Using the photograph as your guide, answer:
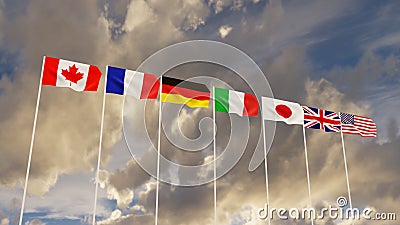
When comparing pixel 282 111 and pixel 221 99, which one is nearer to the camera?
pixel 221 99

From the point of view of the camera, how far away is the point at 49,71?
23.8 m

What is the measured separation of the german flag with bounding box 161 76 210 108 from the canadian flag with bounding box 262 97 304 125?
18.4ft

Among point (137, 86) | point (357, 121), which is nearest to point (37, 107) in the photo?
point (137, 86)

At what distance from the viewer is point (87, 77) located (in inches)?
967

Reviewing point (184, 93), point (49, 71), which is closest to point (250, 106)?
point (184, 93)

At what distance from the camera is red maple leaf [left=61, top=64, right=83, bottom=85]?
79.0 ft

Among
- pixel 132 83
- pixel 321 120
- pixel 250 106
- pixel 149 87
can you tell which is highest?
pixel 250 106

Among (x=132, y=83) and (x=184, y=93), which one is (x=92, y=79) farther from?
(x=184, y=93)

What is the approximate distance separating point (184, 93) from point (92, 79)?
628 cm

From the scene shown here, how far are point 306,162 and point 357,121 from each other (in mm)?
5597

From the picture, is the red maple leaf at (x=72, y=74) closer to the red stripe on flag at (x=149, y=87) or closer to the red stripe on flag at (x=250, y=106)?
the red stripe on flag at (x=149, y=87)

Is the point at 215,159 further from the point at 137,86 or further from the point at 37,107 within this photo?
the point at 37,107

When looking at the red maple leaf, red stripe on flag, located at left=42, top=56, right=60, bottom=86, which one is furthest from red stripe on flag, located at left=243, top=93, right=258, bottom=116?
red stripe on flag, located at left=42, top=56, right=60, bottom=86

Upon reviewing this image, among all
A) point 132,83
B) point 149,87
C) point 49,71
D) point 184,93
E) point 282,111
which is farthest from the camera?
point 282,111
